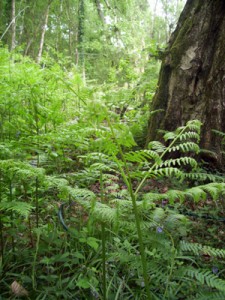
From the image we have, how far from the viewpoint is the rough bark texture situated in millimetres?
3230

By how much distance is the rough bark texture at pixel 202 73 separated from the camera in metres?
3.23

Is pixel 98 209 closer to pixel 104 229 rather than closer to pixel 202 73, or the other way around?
pixel 104 229

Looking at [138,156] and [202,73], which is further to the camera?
[202,73]

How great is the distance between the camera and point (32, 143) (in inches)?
68.3

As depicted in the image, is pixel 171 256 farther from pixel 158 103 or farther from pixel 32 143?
pixel 158 103

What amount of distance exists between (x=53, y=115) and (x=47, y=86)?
588 millimetres

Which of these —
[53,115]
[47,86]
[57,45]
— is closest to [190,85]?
[47,86]

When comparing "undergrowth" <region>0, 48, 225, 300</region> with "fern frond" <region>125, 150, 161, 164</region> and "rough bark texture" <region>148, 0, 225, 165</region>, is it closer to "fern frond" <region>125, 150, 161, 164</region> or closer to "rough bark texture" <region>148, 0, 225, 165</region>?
"fern frond" <region>125, 150, 161, 164</region>

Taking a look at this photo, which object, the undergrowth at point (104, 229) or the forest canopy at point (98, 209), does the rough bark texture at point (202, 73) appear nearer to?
the forest canopy at point (98, 209)

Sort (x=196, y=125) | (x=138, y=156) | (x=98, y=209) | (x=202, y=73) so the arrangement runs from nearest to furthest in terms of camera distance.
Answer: (x=98, y=209), (x=138, y=156), (x=196, y=125), (x=202, y=73)

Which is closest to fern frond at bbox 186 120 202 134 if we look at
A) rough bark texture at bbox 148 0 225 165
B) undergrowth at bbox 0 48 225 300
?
undergrowth at bbox 0 48 225 300

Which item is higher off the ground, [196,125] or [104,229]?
[196,125]

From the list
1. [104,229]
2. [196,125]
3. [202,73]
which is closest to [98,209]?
[104,229]

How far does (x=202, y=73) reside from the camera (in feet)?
10.8
